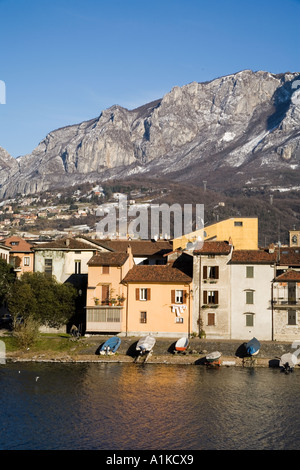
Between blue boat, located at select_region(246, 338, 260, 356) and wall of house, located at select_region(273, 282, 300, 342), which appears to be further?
wall of house, located at select_region(273, 282, 300, 342)

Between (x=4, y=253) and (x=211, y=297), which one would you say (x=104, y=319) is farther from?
(x=4, y=253)

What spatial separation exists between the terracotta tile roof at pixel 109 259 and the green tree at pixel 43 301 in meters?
5.05

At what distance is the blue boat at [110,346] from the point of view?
63156mm

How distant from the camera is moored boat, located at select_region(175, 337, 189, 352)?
6269 cm

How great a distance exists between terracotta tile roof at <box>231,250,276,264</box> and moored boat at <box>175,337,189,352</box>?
1019cm

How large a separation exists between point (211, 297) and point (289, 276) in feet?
27.6

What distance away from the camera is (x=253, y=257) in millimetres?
67875

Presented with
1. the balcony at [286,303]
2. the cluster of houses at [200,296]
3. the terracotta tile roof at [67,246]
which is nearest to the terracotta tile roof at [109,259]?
the cluster of houses at [200,296]

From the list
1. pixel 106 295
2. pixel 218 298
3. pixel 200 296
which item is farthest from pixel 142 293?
pixel 218 298

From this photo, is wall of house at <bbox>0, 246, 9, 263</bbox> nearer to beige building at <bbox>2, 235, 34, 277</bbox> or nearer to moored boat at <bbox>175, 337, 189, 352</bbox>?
beige building at <bbox>2, 235, 34, 277</bbox>

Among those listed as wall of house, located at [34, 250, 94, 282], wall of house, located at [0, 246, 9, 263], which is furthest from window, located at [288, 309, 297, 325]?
wall of house, located at [0, 246, 9, 263]

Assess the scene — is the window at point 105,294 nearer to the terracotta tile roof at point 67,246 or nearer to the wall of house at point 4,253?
the terracotta tile roof at point 67,246
